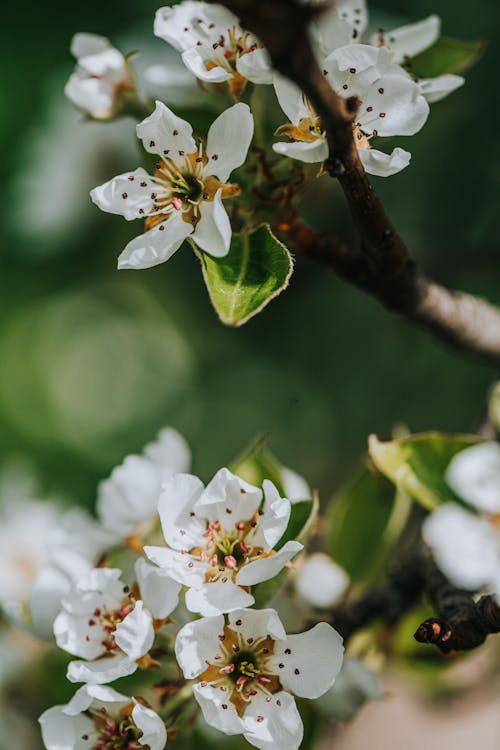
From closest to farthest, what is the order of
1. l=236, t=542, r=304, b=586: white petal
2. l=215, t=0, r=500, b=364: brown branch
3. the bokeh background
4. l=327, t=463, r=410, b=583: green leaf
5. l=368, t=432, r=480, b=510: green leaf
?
l=215, t=0, r=500, b=364: brown branch < l=236, t=542, r=304, b=586: white petal < l=368, t=432, r=480, b=510: green leaf < l=327, t=463, r=410, b=583: green leaf < the bokeh background

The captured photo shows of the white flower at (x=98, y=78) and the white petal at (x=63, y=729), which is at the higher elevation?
the white flower at (x=98, y=78)

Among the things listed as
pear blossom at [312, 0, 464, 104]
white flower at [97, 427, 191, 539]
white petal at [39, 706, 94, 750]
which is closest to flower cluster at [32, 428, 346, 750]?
white petal at [39, 706, 94, 750]

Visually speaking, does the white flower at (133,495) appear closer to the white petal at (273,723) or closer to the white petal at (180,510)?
the white petal at (180,510)

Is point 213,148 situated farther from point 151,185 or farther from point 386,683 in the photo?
point 386,683

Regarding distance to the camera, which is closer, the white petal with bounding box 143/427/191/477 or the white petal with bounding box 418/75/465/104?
the white petal with bounding box 418/75/465/104

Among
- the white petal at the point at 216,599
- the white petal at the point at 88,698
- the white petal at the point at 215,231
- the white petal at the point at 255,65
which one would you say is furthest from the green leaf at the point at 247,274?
the white petal at the point at 88,698

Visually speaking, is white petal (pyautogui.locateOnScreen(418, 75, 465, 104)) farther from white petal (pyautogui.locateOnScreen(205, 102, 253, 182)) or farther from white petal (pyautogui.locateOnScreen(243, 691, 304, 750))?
white petal (pyautogui.locateOnScreen(243, 691, 304, 750))

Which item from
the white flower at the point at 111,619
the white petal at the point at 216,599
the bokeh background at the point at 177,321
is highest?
the white petal at the point at 216,599
